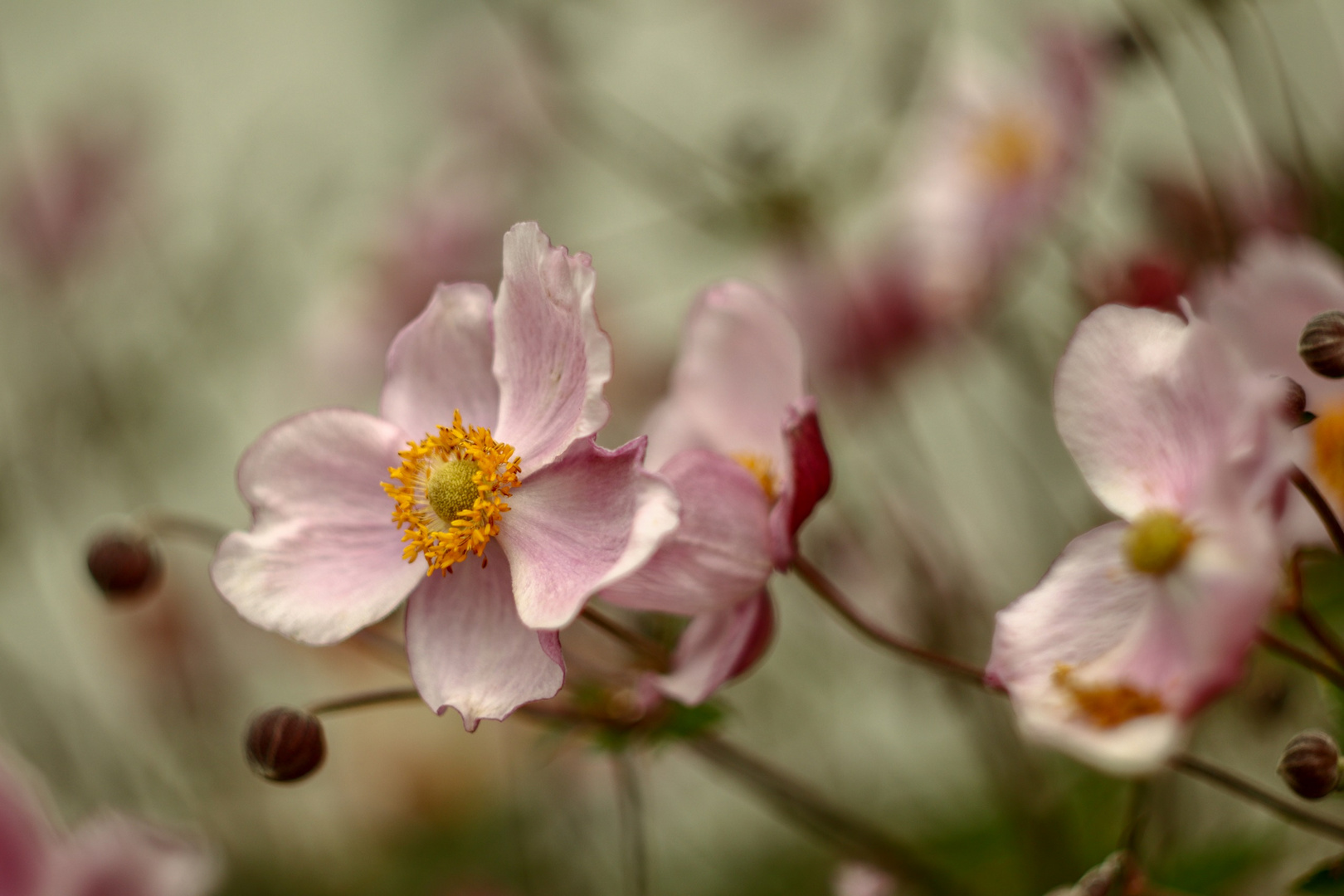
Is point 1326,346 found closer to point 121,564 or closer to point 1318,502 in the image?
point 1318,502

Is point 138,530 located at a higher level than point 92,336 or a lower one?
higher

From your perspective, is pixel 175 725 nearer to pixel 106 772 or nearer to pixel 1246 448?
pixel 106 772

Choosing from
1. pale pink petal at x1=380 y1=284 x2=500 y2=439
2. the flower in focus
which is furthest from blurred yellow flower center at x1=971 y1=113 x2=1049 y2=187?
pale pink petal at x1=380 y1=284 x2=500 y2=439

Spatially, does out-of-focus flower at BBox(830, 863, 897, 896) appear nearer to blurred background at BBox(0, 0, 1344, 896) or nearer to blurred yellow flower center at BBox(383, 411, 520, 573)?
blurred background at BBox(0, 0, 1344, 896)

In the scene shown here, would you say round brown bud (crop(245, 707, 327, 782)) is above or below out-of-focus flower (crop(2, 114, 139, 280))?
below

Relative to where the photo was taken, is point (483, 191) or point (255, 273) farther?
point (255, 273)

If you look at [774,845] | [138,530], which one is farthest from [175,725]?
[138,530]
